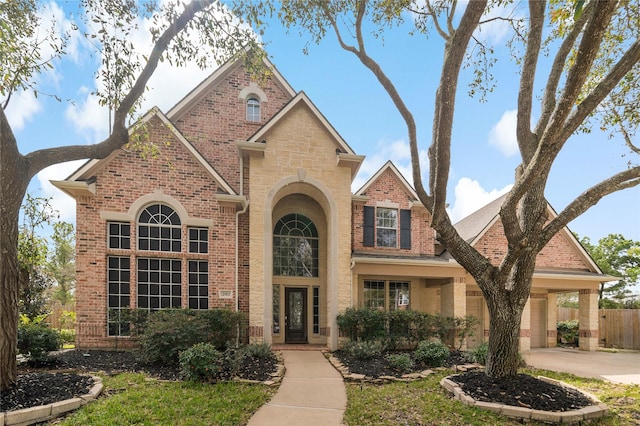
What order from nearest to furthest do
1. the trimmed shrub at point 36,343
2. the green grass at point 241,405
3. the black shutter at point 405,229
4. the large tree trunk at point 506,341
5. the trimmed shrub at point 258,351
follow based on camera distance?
the green grass at point 241,405 < the large tree trunk at point 506,341 < the trimmed shrub at point 36,343 < the trimmed shrub at point 258,351 < the black shutter at point 405,229

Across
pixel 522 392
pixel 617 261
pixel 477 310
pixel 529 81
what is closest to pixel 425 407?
pixel 522 392

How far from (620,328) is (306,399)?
18.4 metres

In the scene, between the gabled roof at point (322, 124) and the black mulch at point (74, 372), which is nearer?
the black mulch at point (74, 372)

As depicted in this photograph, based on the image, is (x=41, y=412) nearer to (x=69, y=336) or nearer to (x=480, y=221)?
(x=69, y=336)

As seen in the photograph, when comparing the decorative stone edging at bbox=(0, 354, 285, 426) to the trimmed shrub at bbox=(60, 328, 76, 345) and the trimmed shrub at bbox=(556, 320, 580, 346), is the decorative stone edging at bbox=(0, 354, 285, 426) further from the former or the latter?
the trimmed shrub at bbox=(556, 320, 580, 346)

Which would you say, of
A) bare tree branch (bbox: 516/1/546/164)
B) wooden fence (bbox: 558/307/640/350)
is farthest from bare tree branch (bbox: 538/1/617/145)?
wooden fence (bbox: 558/307/640/350)

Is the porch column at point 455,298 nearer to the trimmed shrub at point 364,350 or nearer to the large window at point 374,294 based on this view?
the large window at point 374,294

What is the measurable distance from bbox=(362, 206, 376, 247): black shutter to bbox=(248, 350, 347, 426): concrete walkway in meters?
5.81

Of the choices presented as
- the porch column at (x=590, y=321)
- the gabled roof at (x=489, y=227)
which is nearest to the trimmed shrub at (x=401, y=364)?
the gabled roof at (x=489, y=227)

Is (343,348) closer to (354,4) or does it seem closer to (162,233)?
(162,233)

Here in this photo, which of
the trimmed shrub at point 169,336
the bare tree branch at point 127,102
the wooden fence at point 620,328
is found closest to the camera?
the bare tree branch at point 127,102

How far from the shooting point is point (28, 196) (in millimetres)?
12641

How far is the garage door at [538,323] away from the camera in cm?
1670

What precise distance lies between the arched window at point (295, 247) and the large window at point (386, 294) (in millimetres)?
2545
